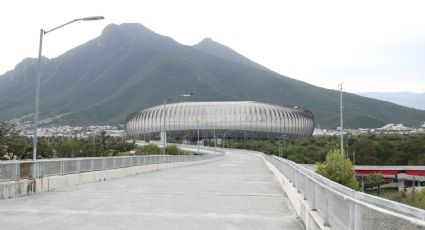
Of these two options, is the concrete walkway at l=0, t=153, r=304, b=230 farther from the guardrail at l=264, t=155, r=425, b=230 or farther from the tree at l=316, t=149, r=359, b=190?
the tree at l=316, t=149, r=359, b=190

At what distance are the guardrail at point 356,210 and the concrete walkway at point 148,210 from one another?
208 centimetres

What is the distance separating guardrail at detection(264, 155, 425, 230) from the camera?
16.7ft

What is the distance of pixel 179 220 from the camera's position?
13211mm

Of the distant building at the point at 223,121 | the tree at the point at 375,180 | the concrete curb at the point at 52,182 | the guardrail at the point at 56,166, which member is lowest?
the tree at the point at 375,180

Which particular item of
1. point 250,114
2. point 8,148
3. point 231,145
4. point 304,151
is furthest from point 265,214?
point 250,114

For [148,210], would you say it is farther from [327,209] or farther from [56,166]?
[56,166]

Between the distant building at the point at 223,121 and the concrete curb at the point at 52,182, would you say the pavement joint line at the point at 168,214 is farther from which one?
the distant building at the point at 223,121

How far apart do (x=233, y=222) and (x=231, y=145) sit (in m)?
168

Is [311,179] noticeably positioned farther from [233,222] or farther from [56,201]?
[56,201]

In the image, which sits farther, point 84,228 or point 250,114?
point 250,114

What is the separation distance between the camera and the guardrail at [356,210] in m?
5.10

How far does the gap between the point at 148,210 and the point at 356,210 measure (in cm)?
906

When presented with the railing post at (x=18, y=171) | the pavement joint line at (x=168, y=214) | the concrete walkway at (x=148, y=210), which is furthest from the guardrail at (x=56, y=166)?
the pavement joint line at (x=168, y=214)

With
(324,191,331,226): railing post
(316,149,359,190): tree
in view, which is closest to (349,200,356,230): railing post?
(324,191,331,226): railing post
